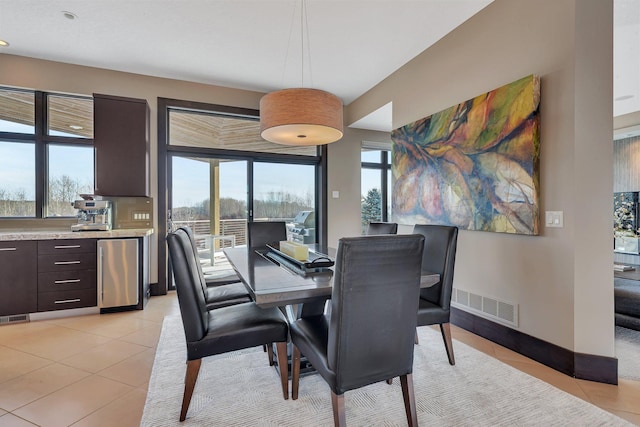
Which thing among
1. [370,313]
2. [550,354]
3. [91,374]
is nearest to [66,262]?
[91,374]

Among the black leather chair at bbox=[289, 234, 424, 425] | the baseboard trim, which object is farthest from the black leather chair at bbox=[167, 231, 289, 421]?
the baseboard trim

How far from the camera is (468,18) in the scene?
9.66 feet

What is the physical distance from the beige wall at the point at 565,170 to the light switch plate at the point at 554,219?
3 cm

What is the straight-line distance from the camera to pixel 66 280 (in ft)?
11.0

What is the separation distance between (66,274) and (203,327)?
273 cm

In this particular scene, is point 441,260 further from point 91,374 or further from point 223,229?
point 223,229

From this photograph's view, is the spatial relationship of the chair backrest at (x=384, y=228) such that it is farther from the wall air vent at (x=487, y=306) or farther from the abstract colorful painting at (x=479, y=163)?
the wall air vent at (x=487, y=306)

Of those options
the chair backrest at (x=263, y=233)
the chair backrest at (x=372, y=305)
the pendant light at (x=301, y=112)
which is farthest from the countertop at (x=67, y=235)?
the chair backrest at (x=372, y=305)

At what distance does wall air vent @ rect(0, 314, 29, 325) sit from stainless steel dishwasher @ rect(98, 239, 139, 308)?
0.69 meters

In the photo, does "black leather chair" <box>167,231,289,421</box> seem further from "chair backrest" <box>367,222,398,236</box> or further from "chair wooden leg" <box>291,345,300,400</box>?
"chair backrest" <box>367,222,398,236</box>

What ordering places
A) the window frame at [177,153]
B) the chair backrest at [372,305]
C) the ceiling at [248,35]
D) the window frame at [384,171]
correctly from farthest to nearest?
1. the window frame at [384,171]
2. the window frame at [177,153]
3. the ceiling at [248,35]
4. the chair backrest at [372,305]

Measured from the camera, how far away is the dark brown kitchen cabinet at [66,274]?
3.27 meters

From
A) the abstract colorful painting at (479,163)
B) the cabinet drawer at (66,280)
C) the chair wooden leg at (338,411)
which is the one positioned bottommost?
→ the chair wooden leg at (338,411)

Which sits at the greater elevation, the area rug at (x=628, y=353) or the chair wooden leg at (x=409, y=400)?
the chair wooden leg at (x=409, y=400)
